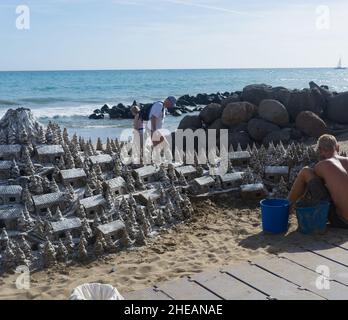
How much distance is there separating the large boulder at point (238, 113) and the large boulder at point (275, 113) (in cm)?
49

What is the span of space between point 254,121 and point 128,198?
981cm

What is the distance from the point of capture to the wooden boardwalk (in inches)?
175

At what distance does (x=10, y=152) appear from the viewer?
6.74 metres

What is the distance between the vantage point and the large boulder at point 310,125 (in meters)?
15.5

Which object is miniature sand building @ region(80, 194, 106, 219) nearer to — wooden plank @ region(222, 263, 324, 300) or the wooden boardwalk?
the wooden boardwalk

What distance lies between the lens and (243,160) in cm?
904

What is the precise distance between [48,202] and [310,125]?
11203 mm

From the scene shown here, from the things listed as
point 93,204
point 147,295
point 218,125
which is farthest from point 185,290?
point 218,125

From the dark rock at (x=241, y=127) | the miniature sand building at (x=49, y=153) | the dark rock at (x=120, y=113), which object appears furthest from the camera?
the dark rock at (x=120, y=113)

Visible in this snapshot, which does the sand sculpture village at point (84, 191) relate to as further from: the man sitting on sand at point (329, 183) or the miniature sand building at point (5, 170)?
the man sitting on sand at point (329, 183)

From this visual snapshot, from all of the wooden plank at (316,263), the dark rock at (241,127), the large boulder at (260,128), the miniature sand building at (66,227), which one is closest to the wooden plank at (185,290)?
the wooden plank at (316,263)

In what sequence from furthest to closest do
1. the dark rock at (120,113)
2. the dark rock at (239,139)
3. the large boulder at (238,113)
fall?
1. the dark rock at (120,113)
2. the large boulder at (238,113)
3. the dark rock at (239,139)
